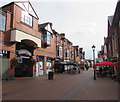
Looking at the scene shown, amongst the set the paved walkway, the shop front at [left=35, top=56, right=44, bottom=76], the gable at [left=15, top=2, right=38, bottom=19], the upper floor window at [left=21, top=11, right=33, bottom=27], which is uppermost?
the gable at [left=15, top=2, right=38, bottom=19]

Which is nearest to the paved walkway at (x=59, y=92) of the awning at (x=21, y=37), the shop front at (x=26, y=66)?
the awning at (x=21, y=37)

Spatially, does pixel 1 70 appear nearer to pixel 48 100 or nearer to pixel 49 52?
pixel 48 100

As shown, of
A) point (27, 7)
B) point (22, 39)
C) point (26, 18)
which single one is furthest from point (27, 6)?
point (22, 39)

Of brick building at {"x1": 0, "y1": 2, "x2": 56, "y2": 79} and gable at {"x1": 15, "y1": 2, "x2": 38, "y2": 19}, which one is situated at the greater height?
gable at {"x1": 15, "y1": 2, "x2": 38, "y2": 19}

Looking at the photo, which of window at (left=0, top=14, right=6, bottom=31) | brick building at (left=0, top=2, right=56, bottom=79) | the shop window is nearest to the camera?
the shop window

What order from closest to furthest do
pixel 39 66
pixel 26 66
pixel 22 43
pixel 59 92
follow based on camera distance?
pixel 59 92, pixel 22 43, pixel 26 66, pixel 39 66

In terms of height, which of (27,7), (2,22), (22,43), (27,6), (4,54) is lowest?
(4,54)

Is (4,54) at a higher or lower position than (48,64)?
higher

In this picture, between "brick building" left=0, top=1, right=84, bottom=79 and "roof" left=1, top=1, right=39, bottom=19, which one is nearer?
"brick building" left=0, top=1, right=84, bottom=79

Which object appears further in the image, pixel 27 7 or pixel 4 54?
pixel 27 7

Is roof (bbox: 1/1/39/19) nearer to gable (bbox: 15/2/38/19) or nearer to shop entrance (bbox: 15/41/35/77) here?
gable (bbox: 15/2/38/19)

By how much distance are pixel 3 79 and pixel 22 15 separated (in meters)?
8.59

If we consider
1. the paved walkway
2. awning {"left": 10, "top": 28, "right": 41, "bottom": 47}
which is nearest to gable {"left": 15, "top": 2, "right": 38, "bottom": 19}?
awning {"left": 10, "top": 28, "right": 41, "bottom": 47}

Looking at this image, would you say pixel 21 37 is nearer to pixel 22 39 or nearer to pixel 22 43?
pixel 22 39
